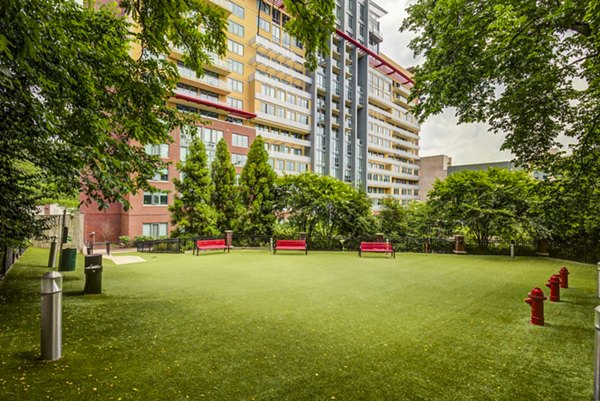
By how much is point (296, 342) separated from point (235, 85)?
45.7 m

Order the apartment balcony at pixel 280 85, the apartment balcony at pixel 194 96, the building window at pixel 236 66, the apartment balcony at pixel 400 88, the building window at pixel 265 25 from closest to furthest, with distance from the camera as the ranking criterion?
the apartment balcony at pixel 194 96 → the building window at pixel 236 66 → the apartment balcony at pixel 280 85 → the building window at pixel 265 25 → the apartment balcony at pixel 400 88

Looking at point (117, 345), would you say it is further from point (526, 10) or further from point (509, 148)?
point (509, 148)

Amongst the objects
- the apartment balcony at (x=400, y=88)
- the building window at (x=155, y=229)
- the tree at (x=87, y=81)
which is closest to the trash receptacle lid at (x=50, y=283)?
the tree at (x=87, y=81)

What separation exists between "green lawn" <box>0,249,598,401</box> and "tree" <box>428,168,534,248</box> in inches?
359

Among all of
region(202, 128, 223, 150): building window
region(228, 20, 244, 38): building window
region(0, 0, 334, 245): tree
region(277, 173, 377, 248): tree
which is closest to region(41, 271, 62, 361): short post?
region(0, 0, 334, 245): tree

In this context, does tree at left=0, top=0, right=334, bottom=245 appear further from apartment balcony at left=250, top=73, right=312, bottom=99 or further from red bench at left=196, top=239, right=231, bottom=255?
apartment balcony at left=250, top=73, right=312, bottom=99

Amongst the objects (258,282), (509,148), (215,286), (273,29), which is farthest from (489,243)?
(273,29)

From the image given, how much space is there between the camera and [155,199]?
3375cm

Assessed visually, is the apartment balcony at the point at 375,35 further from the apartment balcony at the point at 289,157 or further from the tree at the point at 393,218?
the tree at the point at 393,218

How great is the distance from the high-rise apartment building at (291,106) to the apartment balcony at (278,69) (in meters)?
0.16

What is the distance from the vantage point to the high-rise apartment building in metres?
34.8

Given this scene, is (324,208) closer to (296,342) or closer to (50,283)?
(296,342)

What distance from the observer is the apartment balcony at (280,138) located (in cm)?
4650

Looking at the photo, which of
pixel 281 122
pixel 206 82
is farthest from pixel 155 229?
pixel 281 122
